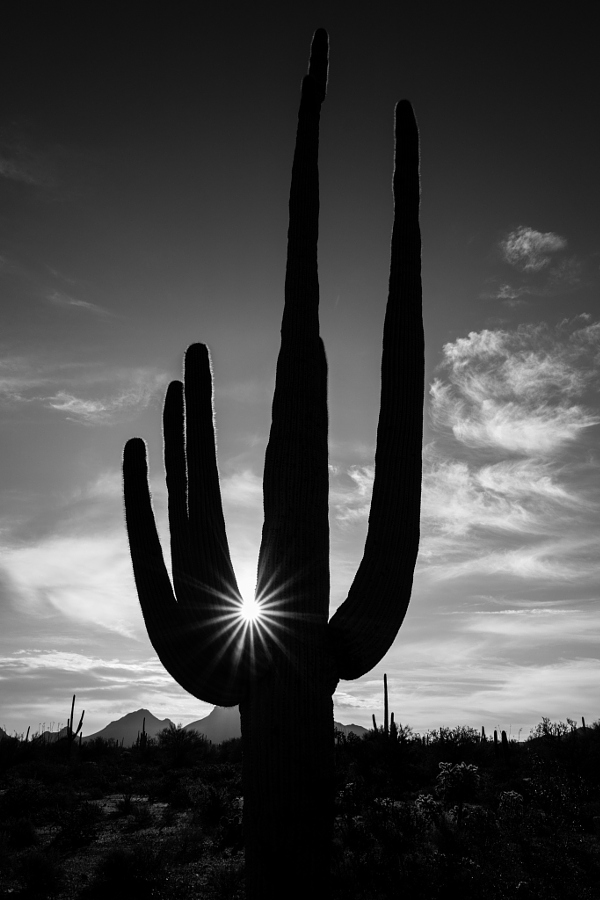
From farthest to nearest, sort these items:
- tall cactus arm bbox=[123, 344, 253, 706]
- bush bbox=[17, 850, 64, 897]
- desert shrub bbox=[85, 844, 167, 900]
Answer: bush bbox=[17, 850, 64, 897]
desert shrub bbox=[85, 844, 167, 900]
tall cactus arm bbox=[123, 344, 253, 706]

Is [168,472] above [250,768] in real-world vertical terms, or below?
above

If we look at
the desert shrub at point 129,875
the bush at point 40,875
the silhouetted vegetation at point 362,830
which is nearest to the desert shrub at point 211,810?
the silhouetted vegetation at point 362,830

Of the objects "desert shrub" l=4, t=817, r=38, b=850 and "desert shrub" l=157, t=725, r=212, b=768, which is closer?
"desert shrub" l=4, t=817, r=38, b=850

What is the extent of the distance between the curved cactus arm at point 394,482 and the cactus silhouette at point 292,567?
1cm

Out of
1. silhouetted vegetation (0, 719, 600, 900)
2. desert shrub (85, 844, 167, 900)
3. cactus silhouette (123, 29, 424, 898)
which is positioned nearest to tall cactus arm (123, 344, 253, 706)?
cactus silhouette (123, 29, 424, 898)

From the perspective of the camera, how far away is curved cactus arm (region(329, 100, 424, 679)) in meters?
4.89

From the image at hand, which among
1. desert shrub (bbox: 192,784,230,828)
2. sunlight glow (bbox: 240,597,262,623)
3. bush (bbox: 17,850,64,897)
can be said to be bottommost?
bush (bbox: 17,850,64,897)

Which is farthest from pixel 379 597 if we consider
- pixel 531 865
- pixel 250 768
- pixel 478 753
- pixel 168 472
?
pixel 478 753

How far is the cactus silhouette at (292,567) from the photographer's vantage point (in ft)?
14.3

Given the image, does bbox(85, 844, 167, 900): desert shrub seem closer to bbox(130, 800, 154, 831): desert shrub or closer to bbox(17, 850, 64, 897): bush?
bbox(17, 850, 64, 897): bush

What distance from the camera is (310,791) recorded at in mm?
4332

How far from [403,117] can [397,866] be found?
9430mm

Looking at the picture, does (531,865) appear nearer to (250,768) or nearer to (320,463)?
(250,768)

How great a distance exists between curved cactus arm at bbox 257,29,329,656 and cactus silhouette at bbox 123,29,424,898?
1 centimetres
